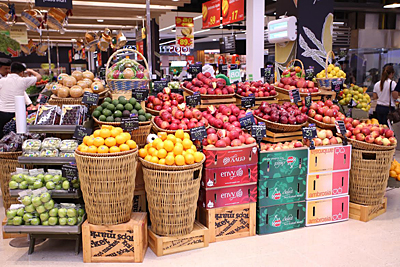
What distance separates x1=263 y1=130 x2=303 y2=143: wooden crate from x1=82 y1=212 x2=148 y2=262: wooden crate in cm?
175

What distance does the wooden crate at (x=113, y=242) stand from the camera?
10.3 ft

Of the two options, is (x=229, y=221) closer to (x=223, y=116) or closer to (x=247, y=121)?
(x=247, y=121)

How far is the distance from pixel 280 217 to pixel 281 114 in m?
1.12

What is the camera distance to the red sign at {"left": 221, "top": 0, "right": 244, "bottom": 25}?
7.48 m

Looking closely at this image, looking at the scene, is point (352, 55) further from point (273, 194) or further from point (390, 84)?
point (273, 194)

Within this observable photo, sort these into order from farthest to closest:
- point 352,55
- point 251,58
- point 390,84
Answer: point 352,55
point 251,58
point 390,84

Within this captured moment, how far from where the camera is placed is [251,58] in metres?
7.64

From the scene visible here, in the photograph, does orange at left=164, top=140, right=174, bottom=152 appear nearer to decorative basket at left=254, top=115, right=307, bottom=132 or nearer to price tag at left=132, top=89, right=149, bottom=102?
price tag at left=132, top=89, right=149, bottom=102

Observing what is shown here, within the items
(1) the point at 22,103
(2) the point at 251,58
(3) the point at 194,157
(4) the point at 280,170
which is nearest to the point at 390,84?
(2) the point at 251,58

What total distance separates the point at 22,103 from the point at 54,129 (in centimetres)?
40

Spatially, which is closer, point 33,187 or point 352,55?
point 33,187

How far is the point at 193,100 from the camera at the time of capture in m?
4.20

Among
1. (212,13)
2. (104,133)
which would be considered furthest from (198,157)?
(212,13)

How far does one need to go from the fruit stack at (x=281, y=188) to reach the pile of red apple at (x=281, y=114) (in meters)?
0.32
